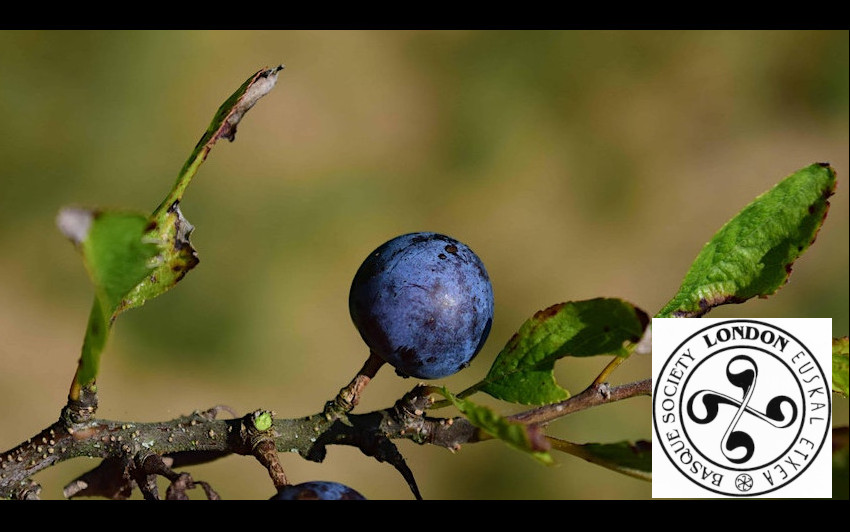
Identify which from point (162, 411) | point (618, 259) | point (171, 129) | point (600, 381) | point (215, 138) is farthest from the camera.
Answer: point (618, 259)

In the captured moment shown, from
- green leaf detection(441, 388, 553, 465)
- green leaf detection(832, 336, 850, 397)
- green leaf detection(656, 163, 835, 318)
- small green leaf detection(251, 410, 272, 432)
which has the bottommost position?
green leaf detection(832, 336, 850, 397)

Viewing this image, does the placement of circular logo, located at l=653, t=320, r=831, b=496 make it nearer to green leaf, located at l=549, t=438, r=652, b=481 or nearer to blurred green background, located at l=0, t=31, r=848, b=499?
green leaf, located at l=549, t=438, r=652, b=481

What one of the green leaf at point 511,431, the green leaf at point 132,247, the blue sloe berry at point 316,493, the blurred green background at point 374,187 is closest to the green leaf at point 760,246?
the green leaf at point 511,431

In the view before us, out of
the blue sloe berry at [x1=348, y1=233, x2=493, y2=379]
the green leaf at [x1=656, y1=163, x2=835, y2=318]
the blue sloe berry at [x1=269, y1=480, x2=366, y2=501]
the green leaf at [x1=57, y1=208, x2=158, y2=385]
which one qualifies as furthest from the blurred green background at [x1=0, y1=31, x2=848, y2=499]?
the green leaf at [x1=57, y1=208, x2=158, y2=385]

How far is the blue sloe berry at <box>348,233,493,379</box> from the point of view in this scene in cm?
131

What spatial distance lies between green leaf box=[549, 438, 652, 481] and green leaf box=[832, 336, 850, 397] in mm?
344

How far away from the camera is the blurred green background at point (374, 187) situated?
3.57m

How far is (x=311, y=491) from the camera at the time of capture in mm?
1101

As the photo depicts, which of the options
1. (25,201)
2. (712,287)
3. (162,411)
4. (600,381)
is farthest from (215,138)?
(25,201)

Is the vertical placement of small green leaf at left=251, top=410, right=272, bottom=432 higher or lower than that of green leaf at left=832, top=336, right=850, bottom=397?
higher

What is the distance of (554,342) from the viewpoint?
1137 millimetres

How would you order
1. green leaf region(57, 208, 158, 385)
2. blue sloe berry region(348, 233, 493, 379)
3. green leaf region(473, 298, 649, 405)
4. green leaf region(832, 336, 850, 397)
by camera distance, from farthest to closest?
1. blue sloe berry region(348, 233, 493, 379)
2. green leaf region(832, 336, 850, 397)
3. green leaf region(473, 298, 649, 405)
4. green leaf region(57, 208, 158, 385)

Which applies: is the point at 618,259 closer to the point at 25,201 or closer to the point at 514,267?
the point at 514,267

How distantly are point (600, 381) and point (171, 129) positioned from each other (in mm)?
3233
